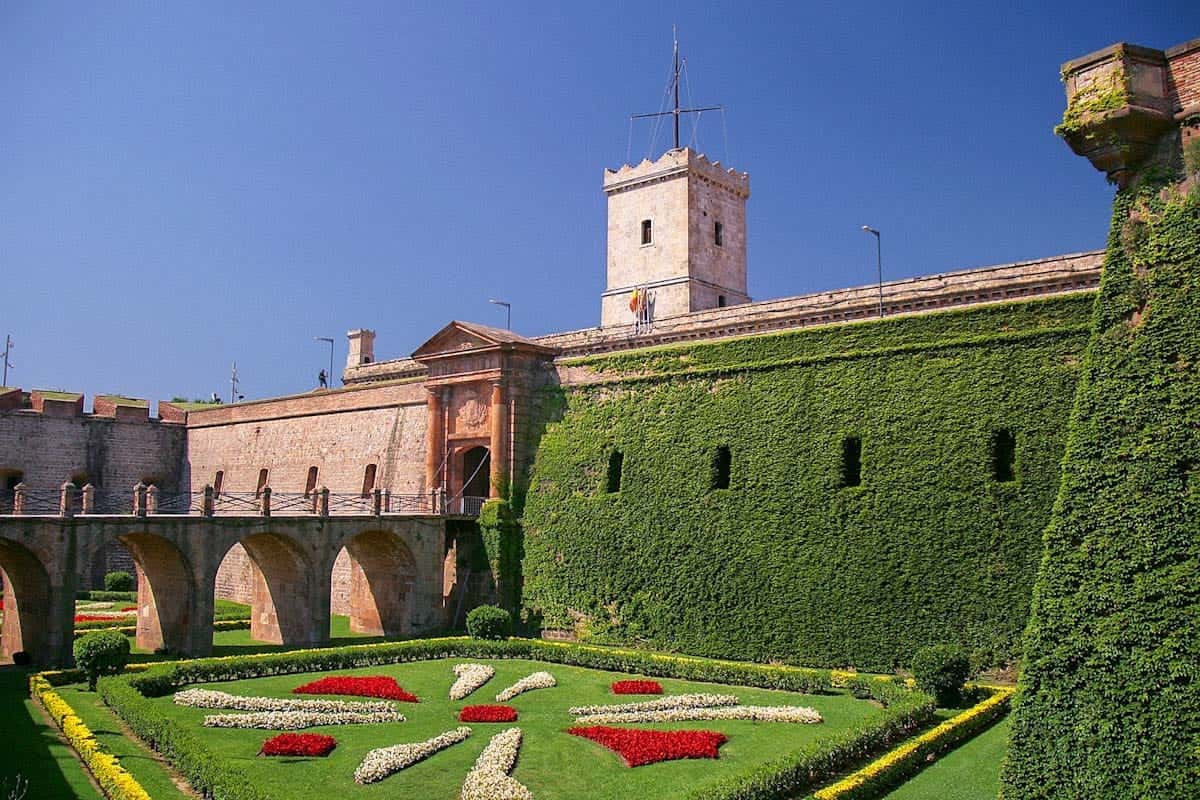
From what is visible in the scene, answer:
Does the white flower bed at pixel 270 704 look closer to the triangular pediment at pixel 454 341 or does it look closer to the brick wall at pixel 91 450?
the triangular pediment at pixel 454 341

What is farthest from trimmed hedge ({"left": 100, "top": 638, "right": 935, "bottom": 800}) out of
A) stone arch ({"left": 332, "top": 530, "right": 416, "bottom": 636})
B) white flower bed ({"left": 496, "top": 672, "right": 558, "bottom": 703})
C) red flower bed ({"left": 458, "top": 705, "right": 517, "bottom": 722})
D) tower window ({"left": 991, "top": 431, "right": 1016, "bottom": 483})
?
tower window ({"left": 991, "top": 431, "right": 1016, "bottom": 483})

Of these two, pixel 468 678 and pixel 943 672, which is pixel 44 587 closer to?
pixel 468 678

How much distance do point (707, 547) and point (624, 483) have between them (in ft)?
10.6

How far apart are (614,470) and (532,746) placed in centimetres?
1217

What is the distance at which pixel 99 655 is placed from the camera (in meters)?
18.8

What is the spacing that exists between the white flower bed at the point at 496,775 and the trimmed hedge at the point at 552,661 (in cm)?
258

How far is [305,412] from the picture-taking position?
38.1 m

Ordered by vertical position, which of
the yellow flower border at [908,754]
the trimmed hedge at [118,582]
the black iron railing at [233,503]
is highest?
the black iron railing at [233,503]

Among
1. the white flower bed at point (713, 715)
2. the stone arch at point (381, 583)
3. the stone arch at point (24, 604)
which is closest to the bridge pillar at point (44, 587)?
the stone arch at point (24, 604)

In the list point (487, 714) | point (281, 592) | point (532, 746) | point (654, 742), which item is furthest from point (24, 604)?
point (654, 742)

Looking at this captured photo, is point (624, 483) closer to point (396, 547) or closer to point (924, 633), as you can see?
point (396, 547)

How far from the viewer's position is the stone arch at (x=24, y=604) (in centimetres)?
2133

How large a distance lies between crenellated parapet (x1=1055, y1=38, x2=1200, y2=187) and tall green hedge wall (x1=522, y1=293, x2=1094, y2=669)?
10762 millimetres

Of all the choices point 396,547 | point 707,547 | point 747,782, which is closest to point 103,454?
point 396,547
